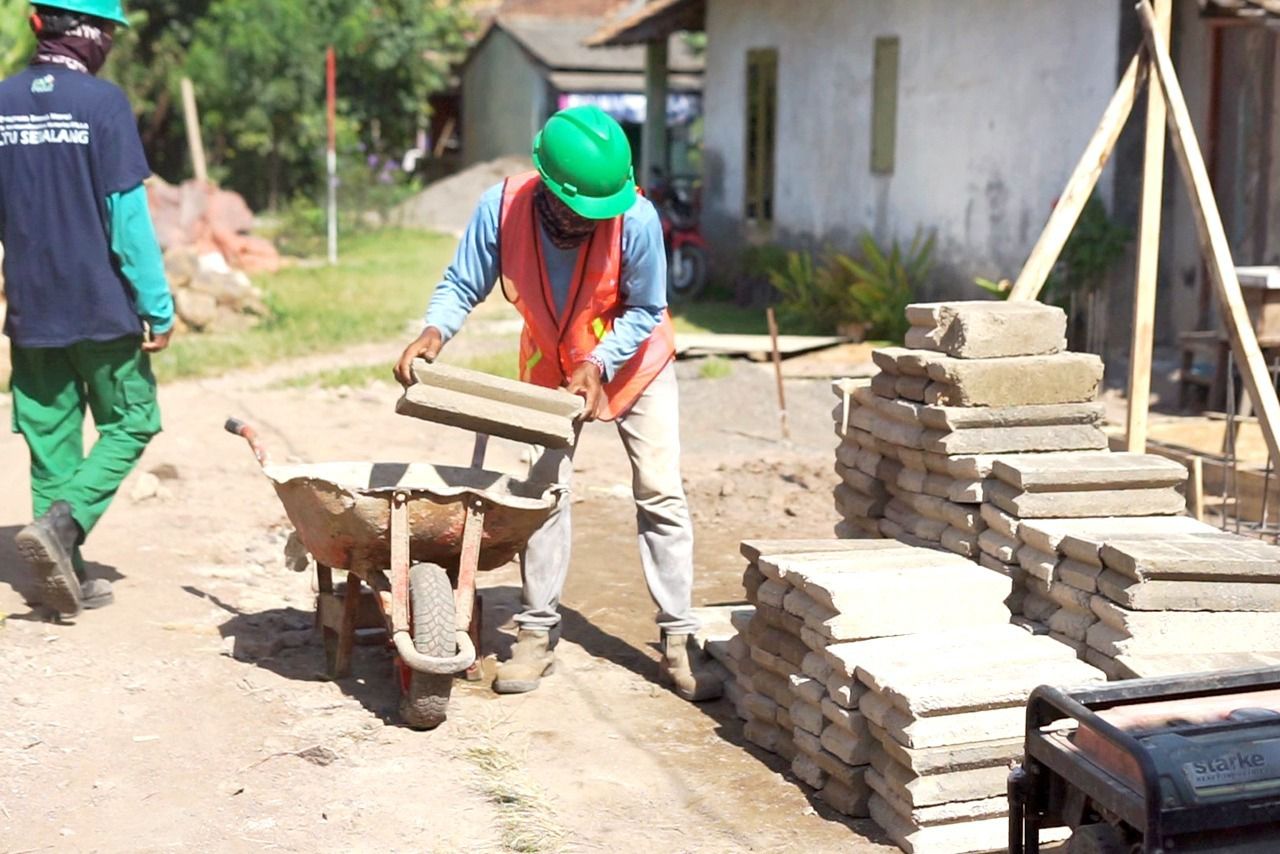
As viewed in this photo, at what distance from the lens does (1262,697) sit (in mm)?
3670

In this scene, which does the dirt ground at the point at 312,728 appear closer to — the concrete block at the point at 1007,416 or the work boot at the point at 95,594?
the work boot at the point at 95,594

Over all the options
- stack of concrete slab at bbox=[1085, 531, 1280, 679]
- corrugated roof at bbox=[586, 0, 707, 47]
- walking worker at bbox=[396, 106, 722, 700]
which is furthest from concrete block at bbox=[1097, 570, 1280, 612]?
corrugated roof at bbox=[586, 0, 707, 47]

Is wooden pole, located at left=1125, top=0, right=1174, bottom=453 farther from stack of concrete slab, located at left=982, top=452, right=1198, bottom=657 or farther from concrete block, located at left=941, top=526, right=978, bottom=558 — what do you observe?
concrete block, located at left=941, top=526, right=978, bottom=558

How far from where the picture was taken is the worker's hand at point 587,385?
5.27 metres

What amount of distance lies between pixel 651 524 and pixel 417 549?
2.85 feet

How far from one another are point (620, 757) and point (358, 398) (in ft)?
22.0

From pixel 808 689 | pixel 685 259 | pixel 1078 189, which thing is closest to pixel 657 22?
pixel 685 259

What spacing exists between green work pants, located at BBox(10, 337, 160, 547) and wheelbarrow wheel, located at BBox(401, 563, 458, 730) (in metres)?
1.65

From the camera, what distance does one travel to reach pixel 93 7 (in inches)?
236

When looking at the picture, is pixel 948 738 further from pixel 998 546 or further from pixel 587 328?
pixel 587 328

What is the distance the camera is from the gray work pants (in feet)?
18.5

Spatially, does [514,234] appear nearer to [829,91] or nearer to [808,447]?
[808,447]

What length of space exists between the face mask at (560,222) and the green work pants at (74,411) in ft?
5.83

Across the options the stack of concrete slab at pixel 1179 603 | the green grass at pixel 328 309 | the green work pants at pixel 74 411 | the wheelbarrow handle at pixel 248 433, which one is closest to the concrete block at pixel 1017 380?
the stack of concrete slab at pixel 1179 603
